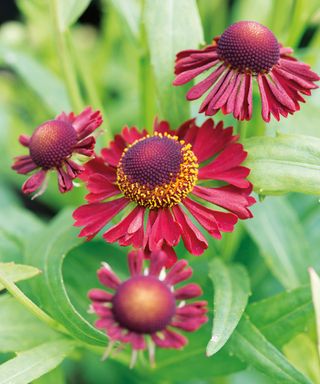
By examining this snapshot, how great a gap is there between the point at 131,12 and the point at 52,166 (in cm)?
44

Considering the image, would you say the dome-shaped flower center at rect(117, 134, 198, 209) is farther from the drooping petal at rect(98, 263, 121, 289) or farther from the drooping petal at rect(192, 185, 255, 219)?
the drooping petal at rect(98, 263, 121, 289)

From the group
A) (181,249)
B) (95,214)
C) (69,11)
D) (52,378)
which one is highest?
(69,11)

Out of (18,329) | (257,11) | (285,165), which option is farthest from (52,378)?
(257,11)

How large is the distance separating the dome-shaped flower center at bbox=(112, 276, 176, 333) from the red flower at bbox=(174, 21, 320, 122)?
0.24 meters

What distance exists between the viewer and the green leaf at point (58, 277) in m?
0.85

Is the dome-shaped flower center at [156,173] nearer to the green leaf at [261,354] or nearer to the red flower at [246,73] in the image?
the red flower at [246,73]

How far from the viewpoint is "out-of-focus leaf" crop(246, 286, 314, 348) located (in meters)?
0.89

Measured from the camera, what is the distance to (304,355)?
991mm

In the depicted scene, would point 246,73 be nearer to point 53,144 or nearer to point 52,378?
point 53,144

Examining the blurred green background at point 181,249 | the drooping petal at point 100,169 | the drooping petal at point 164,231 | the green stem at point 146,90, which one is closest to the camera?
the drooping petal at point 164,231

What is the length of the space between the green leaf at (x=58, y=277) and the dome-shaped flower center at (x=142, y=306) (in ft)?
0.48

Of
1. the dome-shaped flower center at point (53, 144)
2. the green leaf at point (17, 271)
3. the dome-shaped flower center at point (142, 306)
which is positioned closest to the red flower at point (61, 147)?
the dome-shaped flower center at point (53, 144)

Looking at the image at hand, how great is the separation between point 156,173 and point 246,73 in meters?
0.18

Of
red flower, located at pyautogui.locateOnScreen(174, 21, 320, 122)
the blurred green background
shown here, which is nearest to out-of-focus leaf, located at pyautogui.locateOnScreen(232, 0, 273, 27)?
the blurred green background
